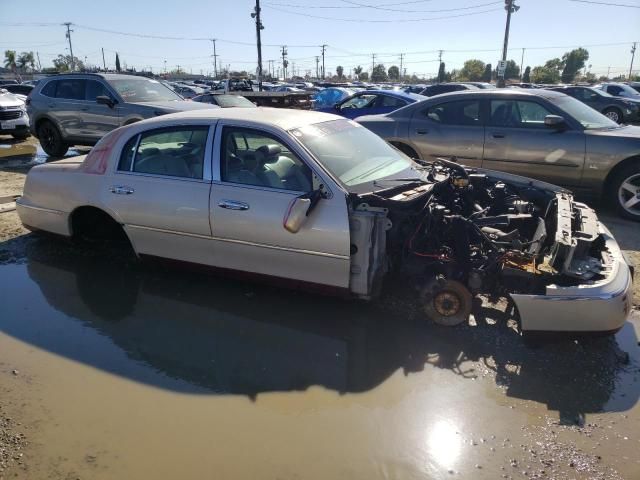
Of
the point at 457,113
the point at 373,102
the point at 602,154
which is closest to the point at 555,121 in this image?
the point at 602,154

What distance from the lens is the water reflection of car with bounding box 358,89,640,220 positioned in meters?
6.21

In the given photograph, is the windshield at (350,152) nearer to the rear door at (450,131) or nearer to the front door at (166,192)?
the front door at (166,192)

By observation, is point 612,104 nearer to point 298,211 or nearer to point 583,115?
point 583,115

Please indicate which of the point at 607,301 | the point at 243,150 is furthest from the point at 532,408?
the point at 243,150

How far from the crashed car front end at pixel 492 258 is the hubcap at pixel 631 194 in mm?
2447

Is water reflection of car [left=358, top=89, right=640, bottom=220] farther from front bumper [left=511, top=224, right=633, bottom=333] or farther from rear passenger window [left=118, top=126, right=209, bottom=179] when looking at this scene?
rear passenger window [left=118, top=126, right=209, bottom=179]

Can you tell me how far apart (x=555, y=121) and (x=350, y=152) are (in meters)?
3.46

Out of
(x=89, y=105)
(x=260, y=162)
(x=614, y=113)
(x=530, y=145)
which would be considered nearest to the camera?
(x=260, y=162)

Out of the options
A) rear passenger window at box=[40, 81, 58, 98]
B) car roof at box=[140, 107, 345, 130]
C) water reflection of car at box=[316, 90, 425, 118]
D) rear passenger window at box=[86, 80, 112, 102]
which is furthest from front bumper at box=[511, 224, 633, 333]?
rear passenger window at box=[40, 81, 58, 98]

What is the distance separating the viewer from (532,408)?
9.56 ft

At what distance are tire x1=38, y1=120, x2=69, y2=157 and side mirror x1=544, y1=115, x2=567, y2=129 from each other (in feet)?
31.2

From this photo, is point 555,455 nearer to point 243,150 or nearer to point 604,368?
point 604,368

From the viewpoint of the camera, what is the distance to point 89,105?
33.7 ft

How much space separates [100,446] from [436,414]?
184 cm
